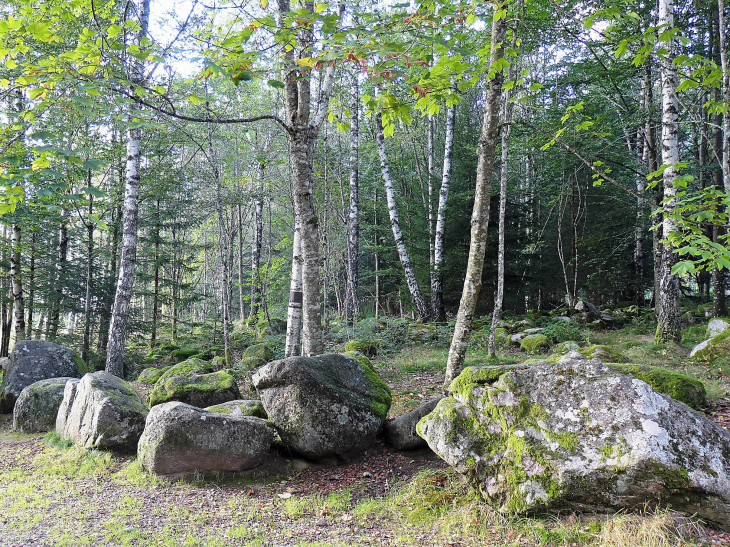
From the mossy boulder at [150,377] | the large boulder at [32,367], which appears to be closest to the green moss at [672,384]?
→ the large boulder at [32,367]

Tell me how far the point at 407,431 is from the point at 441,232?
9565 millimetres

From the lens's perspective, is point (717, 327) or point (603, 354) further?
point (717, 327)

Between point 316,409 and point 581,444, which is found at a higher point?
point 581,444

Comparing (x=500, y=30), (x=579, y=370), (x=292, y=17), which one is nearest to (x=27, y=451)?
(x=292, y=17)

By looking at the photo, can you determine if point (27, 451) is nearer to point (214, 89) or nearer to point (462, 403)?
point (462, 403)

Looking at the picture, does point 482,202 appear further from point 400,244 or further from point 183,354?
point 183,354

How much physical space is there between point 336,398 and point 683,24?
A: 14.2 m

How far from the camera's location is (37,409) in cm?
709

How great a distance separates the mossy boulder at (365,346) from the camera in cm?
1106

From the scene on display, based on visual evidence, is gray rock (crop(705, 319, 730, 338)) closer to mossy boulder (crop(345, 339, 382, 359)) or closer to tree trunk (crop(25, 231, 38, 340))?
mossy boulder (crop(345, 339, 382, 359))

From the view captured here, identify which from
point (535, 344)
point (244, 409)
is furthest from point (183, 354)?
point (535, 344)

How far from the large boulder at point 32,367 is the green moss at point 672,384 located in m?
10.6

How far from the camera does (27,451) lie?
20.1 ft

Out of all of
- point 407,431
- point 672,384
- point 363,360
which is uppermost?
point 672,384
